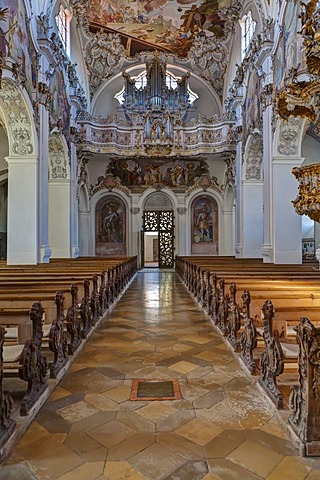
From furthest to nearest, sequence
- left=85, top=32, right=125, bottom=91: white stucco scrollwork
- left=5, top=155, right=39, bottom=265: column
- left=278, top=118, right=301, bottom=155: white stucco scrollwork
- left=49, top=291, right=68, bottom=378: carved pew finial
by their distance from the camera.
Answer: left=85, top=32, right=125, bottom=91: white stucco scrollwork, left=5, top=155, right=39, bottom=265: column, left=278, top=118, right=301, bottom=155: white stucco scrollwork, left=49, top=291, right=68, bottom=378: carved pew finial

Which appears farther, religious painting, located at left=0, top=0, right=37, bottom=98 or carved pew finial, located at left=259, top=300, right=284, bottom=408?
religious painting, located at left=0, top=0, right=37, bottom=98

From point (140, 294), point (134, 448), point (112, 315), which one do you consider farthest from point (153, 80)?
point (134, 448)

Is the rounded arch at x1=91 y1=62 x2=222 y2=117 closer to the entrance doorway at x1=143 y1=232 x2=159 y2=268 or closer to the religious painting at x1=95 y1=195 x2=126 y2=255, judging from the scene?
the religious painting at x1=95 y1=195 x2=126 y2=255

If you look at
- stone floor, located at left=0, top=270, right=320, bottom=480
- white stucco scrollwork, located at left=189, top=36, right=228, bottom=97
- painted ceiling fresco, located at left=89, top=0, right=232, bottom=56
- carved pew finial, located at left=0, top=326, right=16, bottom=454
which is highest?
painted ceiling fresco, located at left=89, top=0, right=232, bottom=56

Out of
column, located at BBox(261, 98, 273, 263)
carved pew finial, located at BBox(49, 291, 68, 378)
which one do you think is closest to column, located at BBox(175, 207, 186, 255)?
column, located at BBox(261, 98, 273, 263)

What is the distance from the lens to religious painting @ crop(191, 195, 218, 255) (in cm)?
2266

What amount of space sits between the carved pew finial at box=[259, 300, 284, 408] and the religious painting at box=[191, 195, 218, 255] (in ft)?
62.1

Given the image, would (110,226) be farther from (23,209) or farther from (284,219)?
(284,219)

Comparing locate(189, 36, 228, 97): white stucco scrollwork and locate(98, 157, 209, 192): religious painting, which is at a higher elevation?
locate(189, 36, 228, 97): white stucco scrollwork

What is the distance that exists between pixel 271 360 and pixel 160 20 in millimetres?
19188

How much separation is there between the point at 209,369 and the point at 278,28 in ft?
33.2

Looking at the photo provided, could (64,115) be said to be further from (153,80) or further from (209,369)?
(209,369)

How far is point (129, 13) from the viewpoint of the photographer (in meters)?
18.3

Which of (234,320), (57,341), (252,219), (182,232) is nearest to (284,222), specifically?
(252,219)
